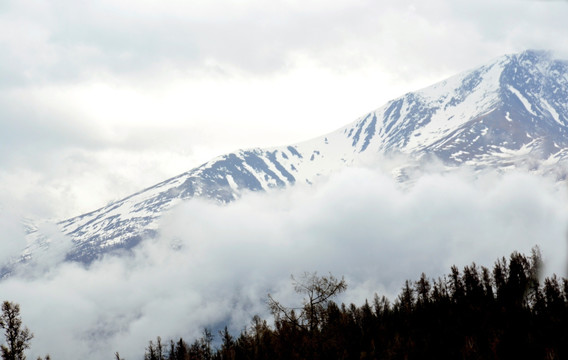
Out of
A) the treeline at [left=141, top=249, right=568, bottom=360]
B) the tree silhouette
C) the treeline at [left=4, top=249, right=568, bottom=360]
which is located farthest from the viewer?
the treeline at [left=141, top=249, right=568, bottom=360]

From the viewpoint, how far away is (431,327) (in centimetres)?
9988

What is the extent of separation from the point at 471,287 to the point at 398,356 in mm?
83282

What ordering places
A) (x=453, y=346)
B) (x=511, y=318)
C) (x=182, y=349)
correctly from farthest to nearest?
(x=182, y=349), (x=511, y=318), (x=453, y=346)

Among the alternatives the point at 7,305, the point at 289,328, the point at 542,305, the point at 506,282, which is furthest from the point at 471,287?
the point at 7,305

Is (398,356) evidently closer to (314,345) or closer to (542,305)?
(314,345)

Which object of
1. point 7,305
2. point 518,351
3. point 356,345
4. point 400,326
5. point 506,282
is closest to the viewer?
point 7,305

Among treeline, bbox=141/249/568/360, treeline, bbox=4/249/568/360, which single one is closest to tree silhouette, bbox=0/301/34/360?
treeline, bbox=4/249/568/360

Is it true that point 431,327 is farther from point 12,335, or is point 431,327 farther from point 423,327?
point 12,335

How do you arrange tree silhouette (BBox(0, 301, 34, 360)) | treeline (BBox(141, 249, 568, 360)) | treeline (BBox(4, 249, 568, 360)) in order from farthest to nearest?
treeline (BBox(141, 249, 568, 360))
treeline (BBox(4, 249, 568, 360))
tree silhouette (BBox(0, 301, 34, 360))

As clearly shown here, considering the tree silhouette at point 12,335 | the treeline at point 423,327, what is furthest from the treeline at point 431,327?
the tree silhouette at point 12,335

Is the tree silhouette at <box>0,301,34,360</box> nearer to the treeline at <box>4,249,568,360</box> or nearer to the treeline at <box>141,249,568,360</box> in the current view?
the treeline at <box>4,249,568,360</box>

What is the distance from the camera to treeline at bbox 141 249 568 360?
2645 inches

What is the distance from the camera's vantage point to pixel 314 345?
217ft

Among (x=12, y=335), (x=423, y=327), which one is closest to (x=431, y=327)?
(x=423, y=327)
